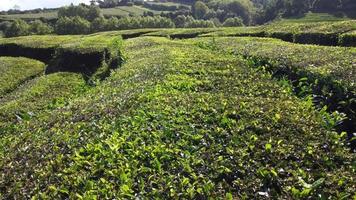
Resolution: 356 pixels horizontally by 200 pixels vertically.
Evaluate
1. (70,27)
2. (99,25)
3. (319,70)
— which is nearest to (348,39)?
(319,70)

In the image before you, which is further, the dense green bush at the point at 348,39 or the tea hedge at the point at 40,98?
the dense green bush at the point at 348,39

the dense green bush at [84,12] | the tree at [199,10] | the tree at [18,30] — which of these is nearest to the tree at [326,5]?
the tree at [199,10]

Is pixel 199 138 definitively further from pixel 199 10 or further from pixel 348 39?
pixel 199 10

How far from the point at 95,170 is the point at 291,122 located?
5.22m

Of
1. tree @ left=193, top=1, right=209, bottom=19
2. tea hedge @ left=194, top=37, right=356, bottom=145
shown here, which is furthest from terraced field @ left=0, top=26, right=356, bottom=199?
tree @ left=193, top=1, right=209, bottom=19

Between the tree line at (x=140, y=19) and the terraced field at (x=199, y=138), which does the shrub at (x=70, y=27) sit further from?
the terraced field at (x=199, y=138)

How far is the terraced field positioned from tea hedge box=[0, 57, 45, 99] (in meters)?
10.2

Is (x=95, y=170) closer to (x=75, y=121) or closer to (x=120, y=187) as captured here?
(x=120, y=187)

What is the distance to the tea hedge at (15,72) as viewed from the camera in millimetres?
28672

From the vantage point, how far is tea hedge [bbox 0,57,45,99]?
28.7 meters

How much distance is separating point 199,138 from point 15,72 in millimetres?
26271

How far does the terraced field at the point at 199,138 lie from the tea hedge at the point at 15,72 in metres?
10.2

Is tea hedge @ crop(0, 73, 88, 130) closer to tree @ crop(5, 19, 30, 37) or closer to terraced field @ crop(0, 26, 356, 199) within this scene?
terraced field @ crop(0, 26, 356, 199)

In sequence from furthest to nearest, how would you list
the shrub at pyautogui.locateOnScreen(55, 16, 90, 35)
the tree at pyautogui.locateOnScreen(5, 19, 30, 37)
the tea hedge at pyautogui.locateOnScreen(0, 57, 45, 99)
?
the tree at pyautogui.locateOnScreen(5, 19, 30, 37) < the shrub at pyautogui.locateOnScreen(55, 16, 90, 35) < the tea hedge at pyautogui.locateOnScreen(0, 57, 45, 99)
